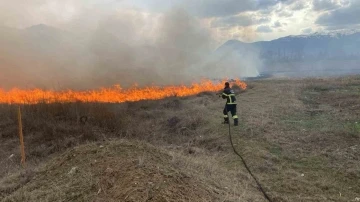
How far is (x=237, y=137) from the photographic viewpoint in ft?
38.2

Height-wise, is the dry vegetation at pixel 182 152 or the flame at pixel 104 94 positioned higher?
the flame at pixel 104 94

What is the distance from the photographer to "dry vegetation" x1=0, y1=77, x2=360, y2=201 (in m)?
5.30

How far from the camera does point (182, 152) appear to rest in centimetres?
993

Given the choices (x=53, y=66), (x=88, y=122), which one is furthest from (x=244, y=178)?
(x=53, y=66)

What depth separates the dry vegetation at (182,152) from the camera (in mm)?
5297

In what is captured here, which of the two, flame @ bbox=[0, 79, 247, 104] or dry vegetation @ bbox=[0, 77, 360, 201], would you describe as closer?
dry vegetation @ bbox=[0, 77, 360, 201]

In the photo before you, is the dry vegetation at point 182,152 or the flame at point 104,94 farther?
the flame at point 104,94

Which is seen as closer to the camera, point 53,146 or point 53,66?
point 53,146

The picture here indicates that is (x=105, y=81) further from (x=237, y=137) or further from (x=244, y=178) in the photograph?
(x=244, y=178)

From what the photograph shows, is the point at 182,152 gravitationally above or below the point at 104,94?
below

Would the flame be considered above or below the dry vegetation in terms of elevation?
above

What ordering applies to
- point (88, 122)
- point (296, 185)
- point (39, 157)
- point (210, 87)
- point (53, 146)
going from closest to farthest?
point (296, 185) < point (39, 157) < point (53, 146) < point (88, 122) < point (210, 87)

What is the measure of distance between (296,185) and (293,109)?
9319mm

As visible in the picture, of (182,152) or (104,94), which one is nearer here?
(182,152)
